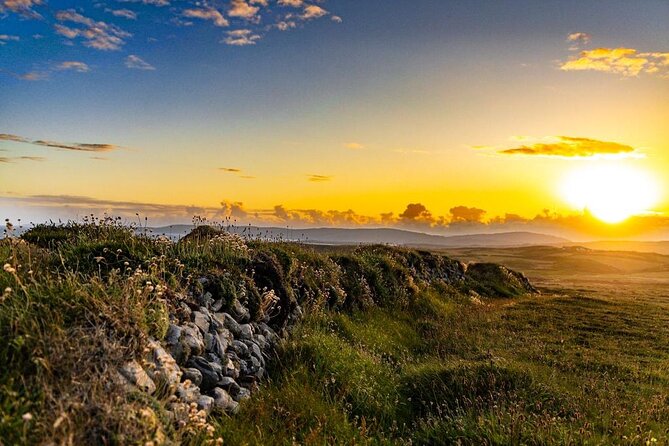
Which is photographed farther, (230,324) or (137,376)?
(230,324)

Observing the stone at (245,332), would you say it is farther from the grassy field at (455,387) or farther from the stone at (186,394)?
the stone at (186,394)

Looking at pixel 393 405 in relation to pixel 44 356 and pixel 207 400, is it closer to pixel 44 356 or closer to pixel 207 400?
pixel 207 400

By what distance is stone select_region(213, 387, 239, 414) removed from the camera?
23.4ft

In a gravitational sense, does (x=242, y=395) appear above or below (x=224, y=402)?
below

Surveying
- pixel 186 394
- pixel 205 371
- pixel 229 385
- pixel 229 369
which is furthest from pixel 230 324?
pixel 186 394

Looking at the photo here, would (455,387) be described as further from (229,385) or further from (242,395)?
(229,385)

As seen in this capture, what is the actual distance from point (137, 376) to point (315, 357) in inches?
197

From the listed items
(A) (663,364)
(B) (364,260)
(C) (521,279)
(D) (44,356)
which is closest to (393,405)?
(D) (44,356)

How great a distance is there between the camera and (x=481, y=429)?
7.38 m

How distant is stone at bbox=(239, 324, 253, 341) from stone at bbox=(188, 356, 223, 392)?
6.85 feet

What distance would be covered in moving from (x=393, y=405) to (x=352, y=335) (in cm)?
457

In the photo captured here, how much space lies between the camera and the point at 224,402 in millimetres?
7191

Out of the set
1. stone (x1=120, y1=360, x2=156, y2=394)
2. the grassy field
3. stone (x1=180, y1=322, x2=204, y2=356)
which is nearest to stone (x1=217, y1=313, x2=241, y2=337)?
the grassy field

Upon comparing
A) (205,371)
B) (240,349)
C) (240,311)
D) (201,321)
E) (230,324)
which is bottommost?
(240,349)
